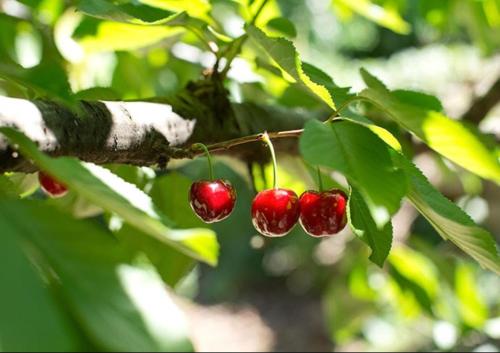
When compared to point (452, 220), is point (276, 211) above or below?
below

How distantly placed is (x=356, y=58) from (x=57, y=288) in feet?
19.4

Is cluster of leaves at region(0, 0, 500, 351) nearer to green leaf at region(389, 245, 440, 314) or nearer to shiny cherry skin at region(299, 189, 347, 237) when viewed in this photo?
shiny cherry skin at region(299, 189, 347, 237)

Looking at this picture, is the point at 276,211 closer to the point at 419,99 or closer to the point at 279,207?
the point at 279,207

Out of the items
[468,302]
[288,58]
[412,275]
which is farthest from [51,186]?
[468,302]

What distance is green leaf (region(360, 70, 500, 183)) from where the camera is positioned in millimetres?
574

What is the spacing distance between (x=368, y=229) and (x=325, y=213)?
0.27ft

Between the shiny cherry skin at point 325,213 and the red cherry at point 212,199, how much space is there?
7 centimetres

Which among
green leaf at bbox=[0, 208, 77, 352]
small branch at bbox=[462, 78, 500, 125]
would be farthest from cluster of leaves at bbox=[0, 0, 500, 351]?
small branch at bbox=[462, 78, 500, 125]

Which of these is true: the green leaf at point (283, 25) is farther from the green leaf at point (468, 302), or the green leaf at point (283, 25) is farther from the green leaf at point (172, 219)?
the green leaf at point (468, 302)

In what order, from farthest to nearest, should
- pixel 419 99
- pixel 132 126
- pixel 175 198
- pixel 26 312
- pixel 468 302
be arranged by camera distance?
pixel 468 302 < pixel 175 198 < pixel 419 99 < pixel 132 126 < pixel 26 312

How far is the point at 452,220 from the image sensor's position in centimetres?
54

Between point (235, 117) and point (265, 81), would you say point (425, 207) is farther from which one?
point (265, 81)

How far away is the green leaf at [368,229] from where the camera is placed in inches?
22.6

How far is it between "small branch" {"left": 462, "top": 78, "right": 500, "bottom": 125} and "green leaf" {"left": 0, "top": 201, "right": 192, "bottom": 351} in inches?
39.1
